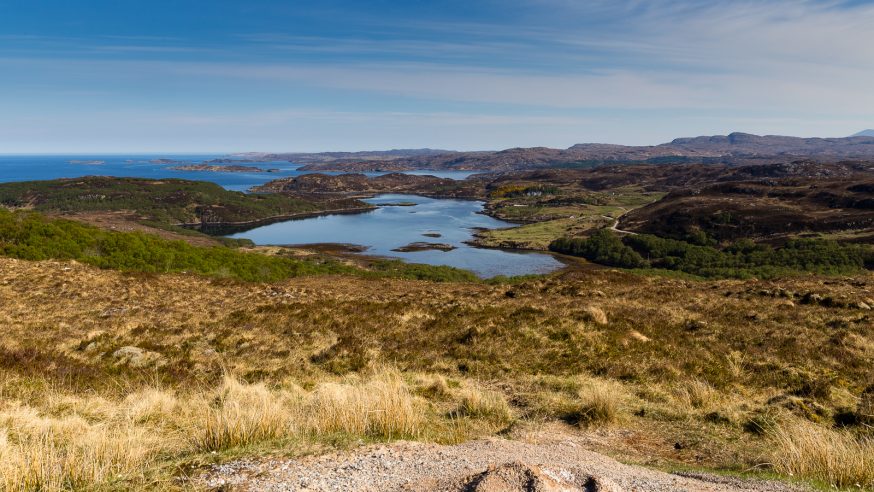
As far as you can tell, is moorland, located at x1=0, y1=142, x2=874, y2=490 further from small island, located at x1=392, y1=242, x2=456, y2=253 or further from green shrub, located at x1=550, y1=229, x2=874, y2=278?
small island, located at x1=392, y1=242, x2=456, y2=253

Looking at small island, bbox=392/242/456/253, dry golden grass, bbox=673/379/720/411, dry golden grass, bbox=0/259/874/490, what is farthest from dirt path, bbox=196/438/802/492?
small island, bbox=392/242/456/253

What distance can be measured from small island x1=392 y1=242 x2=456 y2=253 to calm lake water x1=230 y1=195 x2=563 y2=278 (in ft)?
6.99

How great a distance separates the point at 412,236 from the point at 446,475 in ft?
435

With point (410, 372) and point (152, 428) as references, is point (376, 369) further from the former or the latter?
point (152, 428)

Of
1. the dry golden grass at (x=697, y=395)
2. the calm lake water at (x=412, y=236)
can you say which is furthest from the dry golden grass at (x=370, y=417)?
the calm lake water at (x=412, y=236)

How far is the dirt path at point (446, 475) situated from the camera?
4773mm

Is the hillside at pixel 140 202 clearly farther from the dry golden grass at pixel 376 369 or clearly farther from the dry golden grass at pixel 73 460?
the dry golden grass at pixel 73 460

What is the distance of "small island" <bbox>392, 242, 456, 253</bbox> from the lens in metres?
115

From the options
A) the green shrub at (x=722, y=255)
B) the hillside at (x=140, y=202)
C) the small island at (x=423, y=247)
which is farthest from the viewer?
the hillside at (x=140, y=202)

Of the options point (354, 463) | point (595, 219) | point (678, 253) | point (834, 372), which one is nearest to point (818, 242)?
point (678, 253)

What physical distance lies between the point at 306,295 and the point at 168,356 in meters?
13.4

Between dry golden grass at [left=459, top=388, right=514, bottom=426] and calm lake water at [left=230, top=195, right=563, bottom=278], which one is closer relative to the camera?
dry golden grass at [left=459, top=388, right=514, bottom=426]

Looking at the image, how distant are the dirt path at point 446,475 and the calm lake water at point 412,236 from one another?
83.9 meters

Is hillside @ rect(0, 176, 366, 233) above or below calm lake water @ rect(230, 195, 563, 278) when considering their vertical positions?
above
